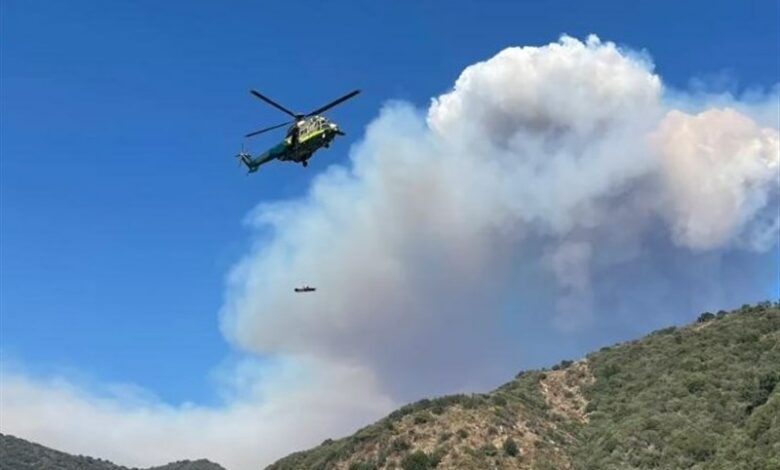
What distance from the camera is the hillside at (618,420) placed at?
230 feet

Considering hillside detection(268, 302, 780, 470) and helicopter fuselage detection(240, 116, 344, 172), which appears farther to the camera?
hillside detection(268, 302, 780, 470)

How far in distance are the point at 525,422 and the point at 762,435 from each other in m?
22.0

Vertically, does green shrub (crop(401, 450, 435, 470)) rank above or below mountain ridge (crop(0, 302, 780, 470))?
below

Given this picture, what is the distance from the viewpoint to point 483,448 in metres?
72.9

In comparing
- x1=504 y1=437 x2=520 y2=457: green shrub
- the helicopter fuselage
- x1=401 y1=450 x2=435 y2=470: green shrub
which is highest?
the helicopter fuselage

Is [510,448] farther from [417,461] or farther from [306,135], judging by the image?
[306,135]

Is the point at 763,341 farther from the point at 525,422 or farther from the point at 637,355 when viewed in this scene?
the point at 525,422

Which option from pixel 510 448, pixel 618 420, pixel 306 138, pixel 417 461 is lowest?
pixel 417 461

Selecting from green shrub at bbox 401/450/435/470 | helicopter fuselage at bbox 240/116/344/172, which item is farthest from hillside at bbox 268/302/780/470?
helicopter fuselage at bbox 240/116/344/172

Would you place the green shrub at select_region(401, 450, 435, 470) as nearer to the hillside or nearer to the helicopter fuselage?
the hillside

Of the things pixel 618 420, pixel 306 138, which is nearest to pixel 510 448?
pixel 618 420

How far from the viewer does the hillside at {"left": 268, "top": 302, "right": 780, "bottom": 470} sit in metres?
70.2

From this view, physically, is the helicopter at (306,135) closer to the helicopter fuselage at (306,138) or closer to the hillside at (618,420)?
the helicopter fuselage at (306,138)

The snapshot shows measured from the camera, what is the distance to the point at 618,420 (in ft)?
275
